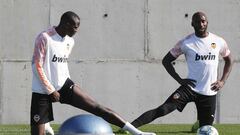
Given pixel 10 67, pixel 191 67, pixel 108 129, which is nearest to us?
pixel 108 129

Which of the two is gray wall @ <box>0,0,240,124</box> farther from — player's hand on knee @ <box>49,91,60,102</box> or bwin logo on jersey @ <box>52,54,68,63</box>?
player's hand on knee @ <box>49,91,60,102</box>

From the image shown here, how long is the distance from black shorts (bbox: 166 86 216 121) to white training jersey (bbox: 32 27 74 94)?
2.15 metres

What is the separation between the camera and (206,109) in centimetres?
1046

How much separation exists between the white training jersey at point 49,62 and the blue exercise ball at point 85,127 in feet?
2.91

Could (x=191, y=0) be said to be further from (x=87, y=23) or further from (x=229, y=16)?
(x=87, y=23)

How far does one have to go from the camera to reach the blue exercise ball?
8203 mm

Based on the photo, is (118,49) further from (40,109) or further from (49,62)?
(40,109)

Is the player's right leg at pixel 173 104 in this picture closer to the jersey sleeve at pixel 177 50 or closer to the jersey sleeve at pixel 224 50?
the jersey sleeve at pixel 177 50

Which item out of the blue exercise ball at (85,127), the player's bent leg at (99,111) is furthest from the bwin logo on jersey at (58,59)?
the blue exercise ball at (85,127)

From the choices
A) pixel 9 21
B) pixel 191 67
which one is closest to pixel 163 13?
pixel 9 21

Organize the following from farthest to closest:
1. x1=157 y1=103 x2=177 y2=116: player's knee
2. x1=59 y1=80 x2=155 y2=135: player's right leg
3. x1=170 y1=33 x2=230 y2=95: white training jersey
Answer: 1. x1=157 y1=103 x2=177 y2=116: player's knee
2. x1=170 y1=33 x2=230 y2=95: white training jersey
3. x1=59 y1=80 x2=155 y2=135: player's right leg

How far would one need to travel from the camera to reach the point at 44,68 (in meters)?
9.17

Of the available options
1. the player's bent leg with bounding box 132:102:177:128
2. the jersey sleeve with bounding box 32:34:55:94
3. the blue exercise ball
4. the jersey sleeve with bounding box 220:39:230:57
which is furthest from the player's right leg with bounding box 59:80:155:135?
the jersey sleeve with bounding box 220:39:230:57

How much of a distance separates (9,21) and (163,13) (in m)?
4.04
